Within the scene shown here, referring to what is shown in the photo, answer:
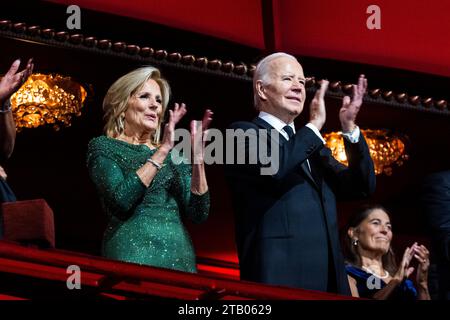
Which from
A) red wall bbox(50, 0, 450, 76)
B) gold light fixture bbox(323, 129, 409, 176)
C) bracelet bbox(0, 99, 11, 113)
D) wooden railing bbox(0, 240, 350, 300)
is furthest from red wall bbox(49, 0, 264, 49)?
wooden railing bbox(0, 240, 350, 300)

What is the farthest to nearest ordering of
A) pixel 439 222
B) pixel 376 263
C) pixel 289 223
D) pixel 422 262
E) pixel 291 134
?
pixel 376 263, pixel 422 262, pixel 439 222, pixel 291 134, pixel 289 223

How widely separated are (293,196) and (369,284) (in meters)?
0.77

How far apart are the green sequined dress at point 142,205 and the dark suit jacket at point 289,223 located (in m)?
0.14

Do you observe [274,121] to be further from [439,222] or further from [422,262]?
[422,262]

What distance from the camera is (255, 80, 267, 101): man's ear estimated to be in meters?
3.28

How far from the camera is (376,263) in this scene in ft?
12.9

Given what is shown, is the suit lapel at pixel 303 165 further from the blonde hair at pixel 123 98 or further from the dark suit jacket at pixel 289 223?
the blonde hair at pixel 123 98

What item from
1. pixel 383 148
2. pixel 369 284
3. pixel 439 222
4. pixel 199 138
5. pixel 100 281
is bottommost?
pixel 100 281

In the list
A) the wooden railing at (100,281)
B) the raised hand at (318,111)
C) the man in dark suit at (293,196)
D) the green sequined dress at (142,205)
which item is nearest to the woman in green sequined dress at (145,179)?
the green sequined dress at (142,205)

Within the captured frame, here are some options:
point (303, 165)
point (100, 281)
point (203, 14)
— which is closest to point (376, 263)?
point (303, 165)

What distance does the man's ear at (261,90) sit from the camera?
10.8 ft
